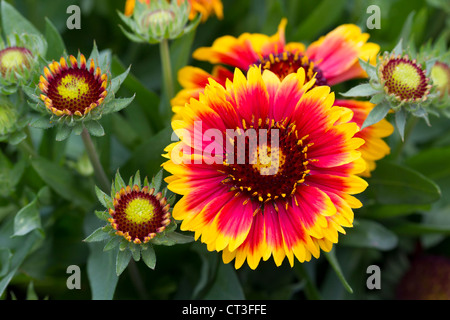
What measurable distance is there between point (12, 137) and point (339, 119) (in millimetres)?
581

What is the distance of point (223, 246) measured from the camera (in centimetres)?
76

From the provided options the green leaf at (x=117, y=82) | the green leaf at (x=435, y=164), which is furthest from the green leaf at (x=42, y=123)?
the green leaf at (x=435, y=164)

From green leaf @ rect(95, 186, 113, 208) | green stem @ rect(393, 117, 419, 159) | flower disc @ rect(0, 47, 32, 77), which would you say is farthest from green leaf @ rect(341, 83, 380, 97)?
flower disc @ rect(0, 47, 32, 77)

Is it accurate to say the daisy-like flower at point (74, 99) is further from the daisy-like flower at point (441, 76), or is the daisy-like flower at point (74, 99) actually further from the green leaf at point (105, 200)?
the daisy-like flower at point (441, 76)

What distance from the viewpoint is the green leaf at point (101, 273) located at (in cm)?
89

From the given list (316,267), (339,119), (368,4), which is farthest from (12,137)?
(368,4)

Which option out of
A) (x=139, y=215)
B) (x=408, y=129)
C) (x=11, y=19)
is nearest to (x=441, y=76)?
(x=408, y=129)

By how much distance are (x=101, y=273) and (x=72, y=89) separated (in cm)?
35

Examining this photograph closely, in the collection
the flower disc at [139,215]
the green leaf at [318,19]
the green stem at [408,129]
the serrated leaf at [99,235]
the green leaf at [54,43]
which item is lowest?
the serrated leaf at [99,235]

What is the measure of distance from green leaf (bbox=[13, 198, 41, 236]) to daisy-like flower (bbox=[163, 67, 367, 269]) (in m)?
0.31

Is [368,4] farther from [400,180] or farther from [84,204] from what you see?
[84,204]

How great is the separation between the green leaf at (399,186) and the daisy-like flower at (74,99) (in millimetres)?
585

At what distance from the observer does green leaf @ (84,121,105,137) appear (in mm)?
795
